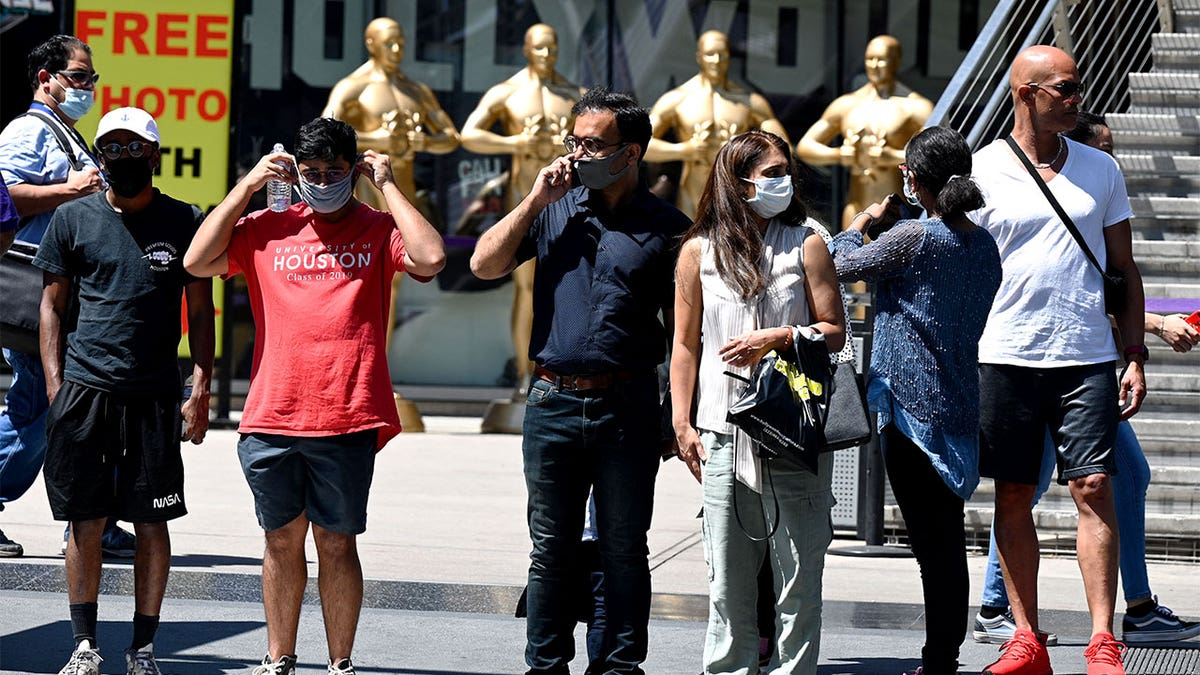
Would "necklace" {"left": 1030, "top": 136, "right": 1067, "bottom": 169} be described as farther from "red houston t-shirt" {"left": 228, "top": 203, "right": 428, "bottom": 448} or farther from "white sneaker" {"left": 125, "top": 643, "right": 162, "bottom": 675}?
"white sneaker" {"left": 125, "top": 643, "right": 162, "bottom": 675}

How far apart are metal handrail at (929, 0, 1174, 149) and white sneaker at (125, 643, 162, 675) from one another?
4688 millimetres

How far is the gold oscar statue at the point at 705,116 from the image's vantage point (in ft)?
42.7

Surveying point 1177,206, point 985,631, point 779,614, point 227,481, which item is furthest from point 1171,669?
point 227,481

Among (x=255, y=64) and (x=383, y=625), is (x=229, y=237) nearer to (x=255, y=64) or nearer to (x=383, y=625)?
(x=383, y=625)

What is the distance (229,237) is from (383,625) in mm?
1761

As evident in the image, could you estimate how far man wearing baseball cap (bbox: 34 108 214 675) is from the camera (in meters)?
5.65

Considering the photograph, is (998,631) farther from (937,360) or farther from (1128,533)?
(937,360)

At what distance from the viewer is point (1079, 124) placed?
688cm

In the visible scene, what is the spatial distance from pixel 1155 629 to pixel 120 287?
3.69 meters

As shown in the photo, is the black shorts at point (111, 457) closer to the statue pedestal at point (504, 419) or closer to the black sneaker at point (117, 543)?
the black sneaker at point (117, 543)

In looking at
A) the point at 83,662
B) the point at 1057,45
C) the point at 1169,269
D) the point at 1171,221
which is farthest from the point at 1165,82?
the point at 83,662

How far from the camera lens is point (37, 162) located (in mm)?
7465

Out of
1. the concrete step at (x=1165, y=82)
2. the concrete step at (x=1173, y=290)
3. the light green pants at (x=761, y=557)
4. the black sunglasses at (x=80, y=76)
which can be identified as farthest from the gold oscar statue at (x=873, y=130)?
the light green pants at (x=761, y=557)

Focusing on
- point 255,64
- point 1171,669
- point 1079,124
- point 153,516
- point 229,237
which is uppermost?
point 255,64
